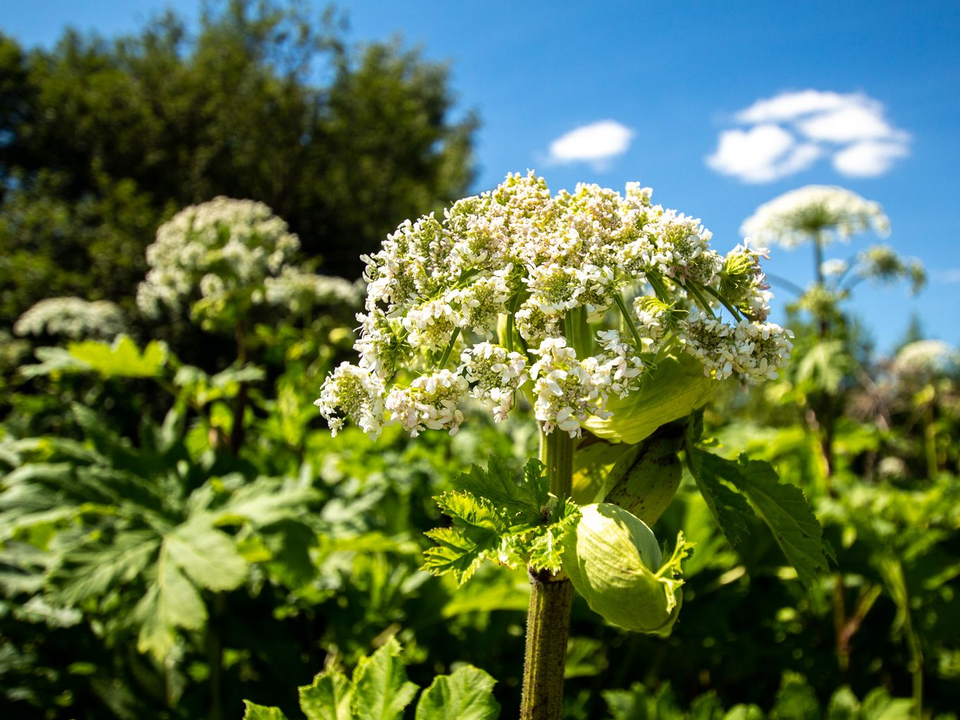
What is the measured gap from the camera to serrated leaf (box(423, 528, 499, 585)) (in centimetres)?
91

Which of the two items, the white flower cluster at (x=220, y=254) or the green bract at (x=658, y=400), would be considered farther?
the white flower cluster at (x=220, y=254)

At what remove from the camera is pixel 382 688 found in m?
1.16

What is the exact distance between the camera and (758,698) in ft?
9.77

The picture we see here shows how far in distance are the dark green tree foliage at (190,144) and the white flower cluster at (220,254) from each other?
15.1 meters

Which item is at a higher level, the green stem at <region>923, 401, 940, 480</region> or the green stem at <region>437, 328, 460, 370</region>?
the green stem at <region>923, 401, 940, 480</region>

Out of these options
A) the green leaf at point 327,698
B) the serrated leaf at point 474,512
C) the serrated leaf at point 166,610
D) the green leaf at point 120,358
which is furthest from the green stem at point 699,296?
the green leaf at point 120,358

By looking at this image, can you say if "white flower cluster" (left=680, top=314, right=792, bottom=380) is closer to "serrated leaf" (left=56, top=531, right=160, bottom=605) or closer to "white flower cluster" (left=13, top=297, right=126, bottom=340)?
"serrated leaf" (left=56, top=531, right=160, bottom=605)

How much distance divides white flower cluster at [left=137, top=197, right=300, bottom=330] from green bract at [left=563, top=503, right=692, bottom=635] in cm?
283

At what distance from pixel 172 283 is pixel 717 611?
349cm

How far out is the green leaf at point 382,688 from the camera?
1.13 metres

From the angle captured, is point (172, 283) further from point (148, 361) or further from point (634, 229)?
point (634, 229)

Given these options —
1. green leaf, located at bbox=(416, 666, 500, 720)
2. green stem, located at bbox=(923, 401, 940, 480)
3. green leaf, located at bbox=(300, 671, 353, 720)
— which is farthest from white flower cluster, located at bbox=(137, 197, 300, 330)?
green stem, located at bbox=(923, 401, 940, 480)

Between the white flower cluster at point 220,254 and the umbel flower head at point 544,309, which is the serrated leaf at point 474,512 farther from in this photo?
the white flower cluster at point 220,254

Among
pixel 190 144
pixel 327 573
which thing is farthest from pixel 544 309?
pixel 190 144
